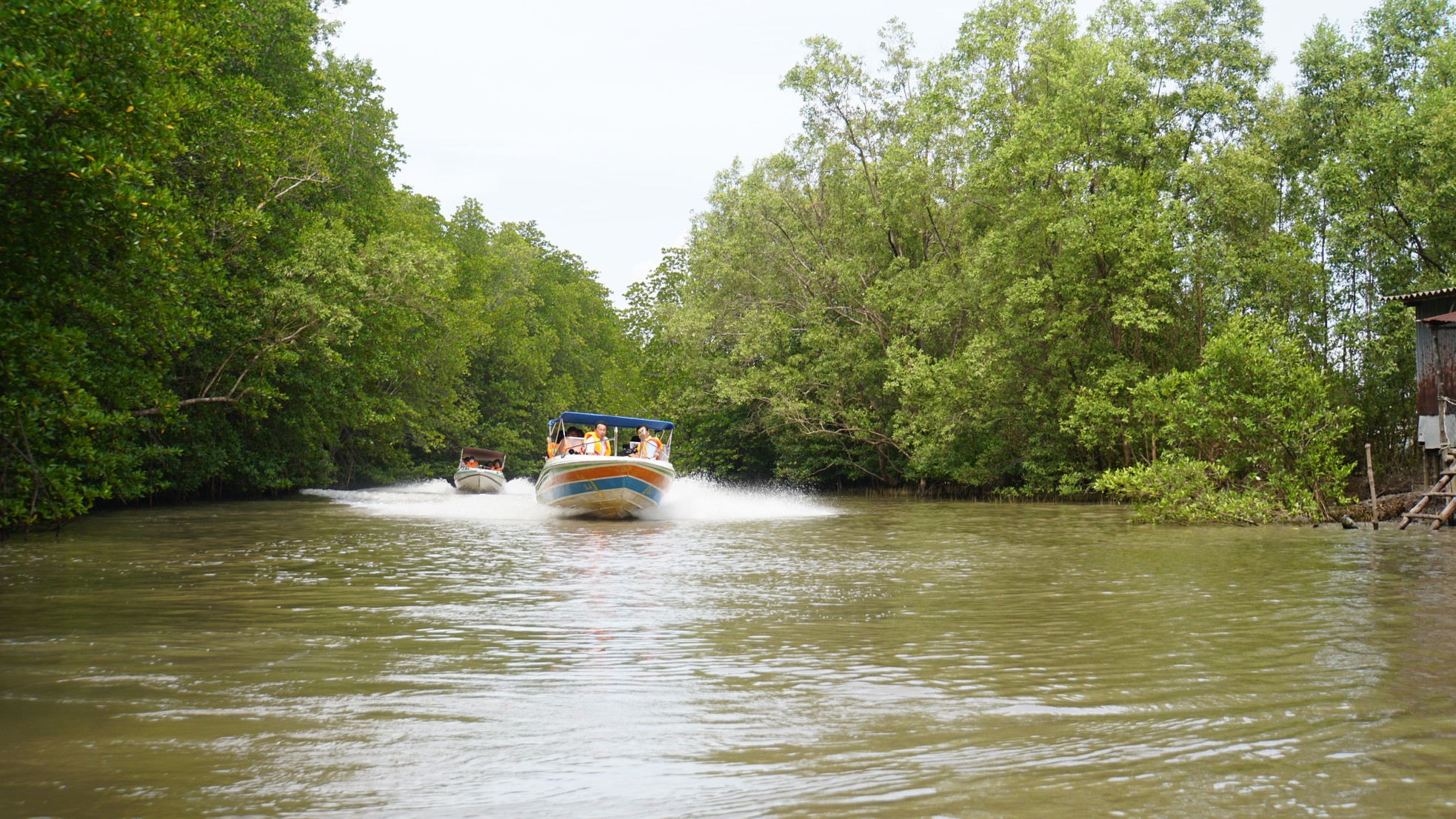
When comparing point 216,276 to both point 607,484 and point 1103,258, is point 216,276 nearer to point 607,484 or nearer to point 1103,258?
point 607,484

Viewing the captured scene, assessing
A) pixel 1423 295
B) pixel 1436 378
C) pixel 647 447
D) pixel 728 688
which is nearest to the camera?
pixel 728 688

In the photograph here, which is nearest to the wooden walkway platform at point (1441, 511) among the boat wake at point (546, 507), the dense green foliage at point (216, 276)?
the boat wake at point (546, 507)

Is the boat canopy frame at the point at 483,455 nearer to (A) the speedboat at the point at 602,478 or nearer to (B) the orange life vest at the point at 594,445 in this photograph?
(A) the speedboat at the point at 602,478

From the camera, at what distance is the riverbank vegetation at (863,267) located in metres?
12.4

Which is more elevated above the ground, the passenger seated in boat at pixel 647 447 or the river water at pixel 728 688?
the passenger seated in boat at pixel 647 447

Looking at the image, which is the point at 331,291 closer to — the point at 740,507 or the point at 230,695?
the point at 740,507

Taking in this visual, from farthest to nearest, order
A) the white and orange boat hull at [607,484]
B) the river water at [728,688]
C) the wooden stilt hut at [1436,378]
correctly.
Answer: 1. the white and orange boat hull at [607,484]
2. the wooden stilt hut at [1436,378]
3. the river water at [728,688]

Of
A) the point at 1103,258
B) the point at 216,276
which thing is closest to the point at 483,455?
the point at 216,276

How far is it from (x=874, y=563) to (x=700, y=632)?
5800mm

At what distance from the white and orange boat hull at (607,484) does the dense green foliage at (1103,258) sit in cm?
964

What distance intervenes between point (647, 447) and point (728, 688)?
1830cm

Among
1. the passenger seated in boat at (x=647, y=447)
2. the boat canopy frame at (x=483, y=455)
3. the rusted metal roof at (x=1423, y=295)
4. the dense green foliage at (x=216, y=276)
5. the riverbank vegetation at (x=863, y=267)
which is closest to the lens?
the dense green foliage at (x=216, y=276)

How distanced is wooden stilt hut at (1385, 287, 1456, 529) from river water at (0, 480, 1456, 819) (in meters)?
8.80

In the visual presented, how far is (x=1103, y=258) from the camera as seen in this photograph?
2998 centimetres
